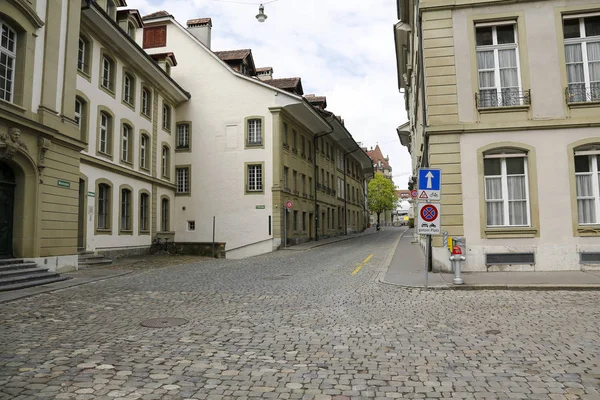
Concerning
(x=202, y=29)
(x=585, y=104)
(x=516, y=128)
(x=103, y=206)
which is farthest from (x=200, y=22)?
(x=585, y=104)

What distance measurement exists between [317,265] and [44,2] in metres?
12.5

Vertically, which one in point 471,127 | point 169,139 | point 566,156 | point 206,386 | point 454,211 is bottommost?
point 206,386

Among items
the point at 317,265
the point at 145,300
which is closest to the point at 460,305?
the point at 145,300

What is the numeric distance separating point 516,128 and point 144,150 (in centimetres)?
2051

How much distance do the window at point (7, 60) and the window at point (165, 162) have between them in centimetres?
1646

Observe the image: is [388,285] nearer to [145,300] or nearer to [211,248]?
[145,300]

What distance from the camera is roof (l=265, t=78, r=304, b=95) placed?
34.6 meters

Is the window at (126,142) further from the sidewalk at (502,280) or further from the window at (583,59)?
the window at (583,59)

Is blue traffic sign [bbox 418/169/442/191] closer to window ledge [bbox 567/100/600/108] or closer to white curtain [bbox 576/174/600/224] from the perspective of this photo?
white curtain [bbox 576/174/600/224]

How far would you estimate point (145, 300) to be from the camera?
32.2ft

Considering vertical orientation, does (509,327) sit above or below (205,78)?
below

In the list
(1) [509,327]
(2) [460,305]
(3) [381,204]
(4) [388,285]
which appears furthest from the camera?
(3) [381,204]

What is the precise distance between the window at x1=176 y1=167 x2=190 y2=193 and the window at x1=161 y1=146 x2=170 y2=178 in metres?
1.06

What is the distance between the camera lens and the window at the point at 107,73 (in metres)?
22.9
